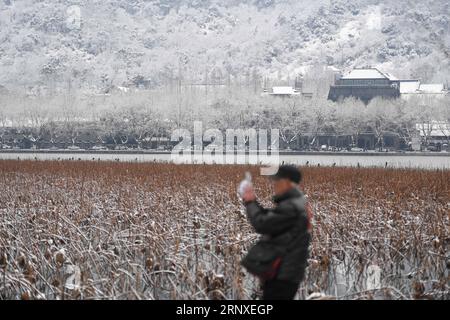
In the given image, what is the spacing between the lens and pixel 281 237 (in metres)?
5.21

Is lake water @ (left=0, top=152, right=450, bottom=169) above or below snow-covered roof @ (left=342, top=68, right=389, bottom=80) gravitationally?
below

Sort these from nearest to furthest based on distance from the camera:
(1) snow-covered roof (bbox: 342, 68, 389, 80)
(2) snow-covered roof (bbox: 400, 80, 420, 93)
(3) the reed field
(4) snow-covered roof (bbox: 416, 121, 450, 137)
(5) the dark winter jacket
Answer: (5) the dark winter jacket, (3) the reed field, (4) snow-covered roof (bbox: 416, 121, 450, 137), (1) snow-covered roof (bbox: 342, 68, 389, 80), (2) snow-covered roof (bbox: 400, 80, 420, 93)

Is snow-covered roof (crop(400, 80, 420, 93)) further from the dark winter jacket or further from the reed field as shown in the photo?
the dark winter jacket

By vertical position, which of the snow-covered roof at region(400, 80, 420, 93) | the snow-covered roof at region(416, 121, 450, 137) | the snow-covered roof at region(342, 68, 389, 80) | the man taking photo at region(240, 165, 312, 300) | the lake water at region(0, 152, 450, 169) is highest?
the snow-covered roof at region(342, 68, 389, 80)

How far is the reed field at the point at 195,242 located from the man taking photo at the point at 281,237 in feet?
1.95

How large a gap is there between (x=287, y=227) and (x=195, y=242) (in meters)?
4.24

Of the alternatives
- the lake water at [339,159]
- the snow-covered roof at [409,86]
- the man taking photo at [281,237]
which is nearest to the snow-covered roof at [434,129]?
the lake water at [339,159]

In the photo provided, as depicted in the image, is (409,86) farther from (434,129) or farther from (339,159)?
(339,159)

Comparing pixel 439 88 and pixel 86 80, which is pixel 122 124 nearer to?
pixel 439 88

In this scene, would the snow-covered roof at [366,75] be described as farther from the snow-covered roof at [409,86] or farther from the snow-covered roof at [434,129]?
the snow-covered roof at [434,129]

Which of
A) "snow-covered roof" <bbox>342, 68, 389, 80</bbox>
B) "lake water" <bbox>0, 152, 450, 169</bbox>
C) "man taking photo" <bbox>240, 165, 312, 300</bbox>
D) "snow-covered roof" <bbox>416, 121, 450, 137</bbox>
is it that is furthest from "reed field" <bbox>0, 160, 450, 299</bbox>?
"snow-covered roof" <bbox>342, 68, 389, 80</bbox>

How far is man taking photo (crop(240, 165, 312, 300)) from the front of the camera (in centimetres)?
514

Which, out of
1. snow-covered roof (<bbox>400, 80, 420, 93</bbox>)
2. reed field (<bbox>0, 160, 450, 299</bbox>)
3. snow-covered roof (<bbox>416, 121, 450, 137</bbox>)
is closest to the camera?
reed field (<bbox>0, 160, 450, 299</bbox>)

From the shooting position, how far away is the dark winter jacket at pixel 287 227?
5.14 m
